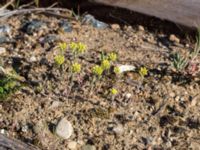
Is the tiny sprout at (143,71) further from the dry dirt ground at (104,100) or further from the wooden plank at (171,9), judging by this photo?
the wooden plank at (171,9)

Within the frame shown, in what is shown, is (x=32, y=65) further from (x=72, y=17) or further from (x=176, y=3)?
(x=176, y=3)

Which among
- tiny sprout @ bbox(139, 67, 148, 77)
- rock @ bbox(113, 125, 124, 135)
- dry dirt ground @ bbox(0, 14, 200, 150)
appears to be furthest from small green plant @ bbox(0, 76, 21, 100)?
tiny sprout @ bbox(139, 67, 148, 77)

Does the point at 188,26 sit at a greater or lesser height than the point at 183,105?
greater

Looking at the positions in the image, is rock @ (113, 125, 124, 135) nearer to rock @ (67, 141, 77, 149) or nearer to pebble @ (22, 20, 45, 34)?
rock @ (67, 141, 77, 149)

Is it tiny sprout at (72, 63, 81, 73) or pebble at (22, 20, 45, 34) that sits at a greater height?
tiny sprout at (72, 63, 81, 73)

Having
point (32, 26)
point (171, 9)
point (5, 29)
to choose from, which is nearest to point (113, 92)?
point (171, 9)

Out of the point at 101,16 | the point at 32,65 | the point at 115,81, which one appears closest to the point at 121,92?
the point at 115,81

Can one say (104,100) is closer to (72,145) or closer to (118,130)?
(118,130)

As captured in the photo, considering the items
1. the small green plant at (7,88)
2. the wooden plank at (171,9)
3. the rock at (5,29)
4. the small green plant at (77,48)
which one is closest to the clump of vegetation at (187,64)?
the wooden plank at (171,9)
